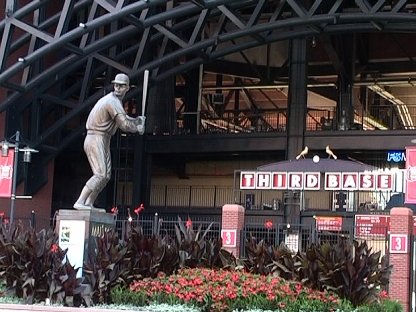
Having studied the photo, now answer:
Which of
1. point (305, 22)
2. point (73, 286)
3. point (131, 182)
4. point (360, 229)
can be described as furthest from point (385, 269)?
point (131, 182)

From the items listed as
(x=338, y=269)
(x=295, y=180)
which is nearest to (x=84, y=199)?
(x=338, y=269)

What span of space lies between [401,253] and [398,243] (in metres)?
0.31

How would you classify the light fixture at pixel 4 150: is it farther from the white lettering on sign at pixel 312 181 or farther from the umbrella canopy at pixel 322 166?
the white lettering on sign at pixel 312 181

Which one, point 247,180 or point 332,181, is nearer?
point 332,181

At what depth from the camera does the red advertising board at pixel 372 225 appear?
29.6 m

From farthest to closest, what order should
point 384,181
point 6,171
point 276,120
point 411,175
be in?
point 276,120
point 384,181
point 6,171
point 411,175

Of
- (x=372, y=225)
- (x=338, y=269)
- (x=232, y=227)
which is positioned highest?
(x=372, y=225)

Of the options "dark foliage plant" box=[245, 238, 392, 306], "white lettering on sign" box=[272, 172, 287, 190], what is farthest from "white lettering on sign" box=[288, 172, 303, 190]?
"dark foliage plant" box=[245, 238, 392, 306]

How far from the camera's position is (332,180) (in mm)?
31797

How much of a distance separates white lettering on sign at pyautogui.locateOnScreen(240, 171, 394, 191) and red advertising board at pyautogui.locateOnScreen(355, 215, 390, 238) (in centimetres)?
131

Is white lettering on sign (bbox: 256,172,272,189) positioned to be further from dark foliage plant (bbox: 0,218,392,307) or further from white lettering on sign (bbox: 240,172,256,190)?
dark foliage plant (bbox: 0,218,392,307)

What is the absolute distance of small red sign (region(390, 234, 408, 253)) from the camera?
24469 millimetres

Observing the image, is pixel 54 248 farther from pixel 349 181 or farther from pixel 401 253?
pixel 349 181

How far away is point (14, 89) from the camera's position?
3388 centimetres
